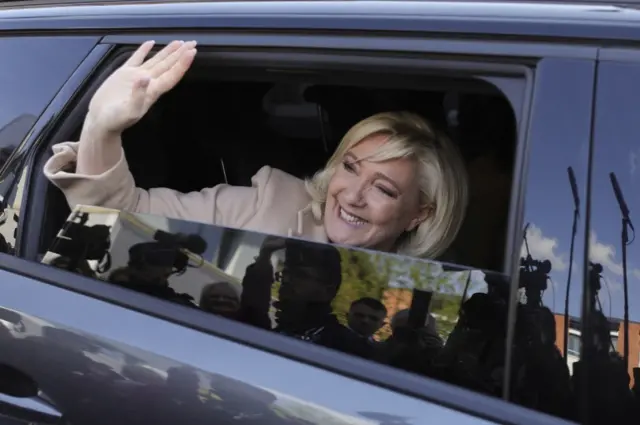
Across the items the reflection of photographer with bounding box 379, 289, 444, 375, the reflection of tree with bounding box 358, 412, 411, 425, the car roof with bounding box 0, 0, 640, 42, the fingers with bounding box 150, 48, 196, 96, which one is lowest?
the reflection of tree with bounding box 358, 412, 411, 425

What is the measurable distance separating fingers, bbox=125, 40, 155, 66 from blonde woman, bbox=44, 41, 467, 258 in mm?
161

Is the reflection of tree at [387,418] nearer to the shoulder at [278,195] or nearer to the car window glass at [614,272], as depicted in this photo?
the car window glass at [614,272]

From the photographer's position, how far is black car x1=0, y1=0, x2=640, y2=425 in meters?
1.24

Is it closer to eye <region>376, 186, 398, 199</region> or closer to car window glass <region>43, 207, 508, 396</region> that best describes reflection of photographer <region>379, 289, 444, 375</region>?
car window glass <region>43, 207, 508, 396</region>

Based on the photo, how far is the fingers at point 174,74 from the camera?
163cm

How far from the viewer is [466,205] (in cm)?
209

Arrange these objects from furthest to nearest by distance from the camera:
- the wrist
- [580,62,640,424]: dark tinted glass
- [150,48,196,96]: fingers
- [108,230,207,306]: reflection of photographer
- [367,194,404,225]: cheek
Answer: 1. [367,194,404,225]: cheek
2. the wrist
3. [150,48,196,96]: fingers
4. [108,230,207,306]: reflection of photographer
5. [580,62,640,424]: dark tinted glass

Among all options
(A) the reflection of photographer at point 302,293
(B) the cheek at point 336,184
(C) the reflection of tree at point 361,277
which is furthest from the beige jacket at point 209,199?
(C) the reflection of tree at point 361,277

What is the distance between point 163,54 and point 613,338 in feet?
3.27

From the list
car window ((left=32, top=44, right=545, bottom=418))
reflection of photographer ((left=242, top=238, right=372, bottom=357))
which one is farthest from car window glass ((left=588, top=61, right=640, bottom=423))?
reflection of photographer ((left=242, top=238, right=372, bottom=357))

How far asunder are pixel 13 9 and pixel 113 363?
Answer: 0.95 meters

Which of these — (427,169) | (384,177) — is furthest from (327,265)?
(427,169)

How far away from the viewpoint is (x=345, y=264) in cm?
141

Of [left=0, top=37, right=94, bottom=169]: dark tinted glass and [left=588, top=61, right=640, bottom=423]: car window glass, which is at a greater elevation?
[left=0, top=37, right=94, bottom=169]: dark tinted glass
